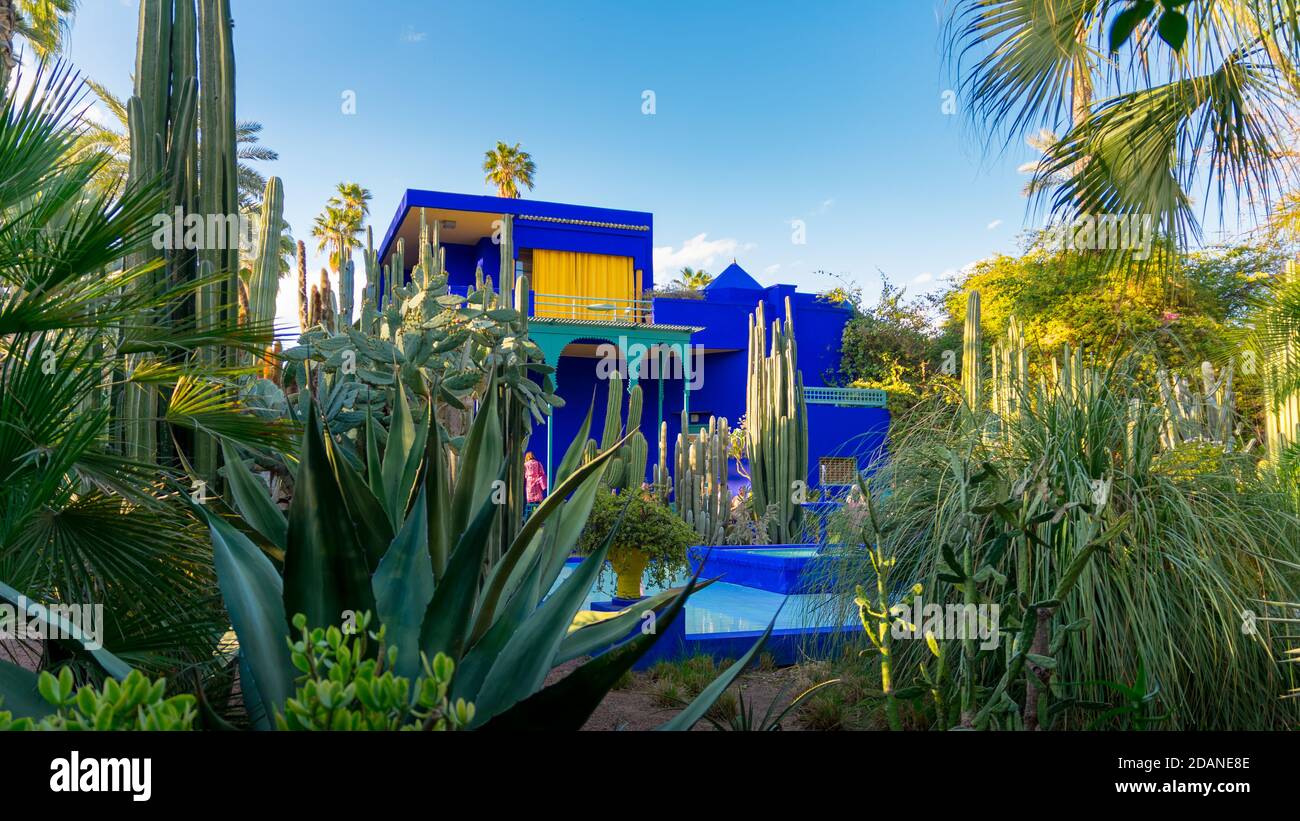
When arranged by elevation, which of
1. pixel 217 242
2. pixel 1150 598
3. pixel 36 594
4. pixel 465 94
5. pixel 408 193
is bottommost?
pixel 1150 598

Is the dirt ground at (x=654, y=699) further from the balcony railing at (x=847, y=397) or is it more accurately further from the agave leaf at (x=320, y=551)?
the balcony railing at (x=847, y=397)

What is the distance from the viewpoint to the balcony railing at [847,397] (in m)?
20.5

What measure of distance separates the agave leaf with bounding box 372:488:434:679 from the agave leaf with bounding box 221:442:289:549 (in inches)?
30.0

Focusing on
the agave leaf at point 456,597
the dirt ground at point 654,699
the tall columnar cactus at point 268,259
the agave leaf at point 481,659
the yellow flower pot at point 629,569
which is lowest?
the dirt ground at point 654,699

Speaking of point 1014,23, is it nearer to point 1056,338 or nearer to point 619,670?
point 619,670

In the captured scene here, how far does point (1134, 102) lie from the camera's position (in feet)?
17.7

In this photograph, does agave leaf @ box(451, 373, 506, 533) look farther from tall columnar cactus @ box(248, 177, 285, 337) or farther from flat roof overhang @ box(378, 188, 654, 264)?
flat roof overhang @ box(378, 188, 654, 264)

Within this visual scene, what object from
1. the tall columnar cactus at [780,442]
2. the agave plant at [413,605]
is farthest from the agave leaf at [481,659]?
the tall columnar cactus at [780,442]

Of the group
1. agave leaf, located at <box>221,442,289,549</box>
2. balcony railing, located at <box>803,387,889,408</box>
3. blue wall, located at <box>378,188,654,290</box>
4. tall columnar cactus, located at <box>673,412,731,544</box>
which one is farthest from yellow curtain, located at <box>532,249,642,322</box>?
agave leaf, located at <box>221,442,289,549</box>

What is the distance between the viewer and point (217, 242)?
11.9ft

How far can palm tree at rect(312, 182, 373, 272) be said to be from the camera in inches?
1150

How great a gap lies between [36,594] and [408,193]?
17947mm
